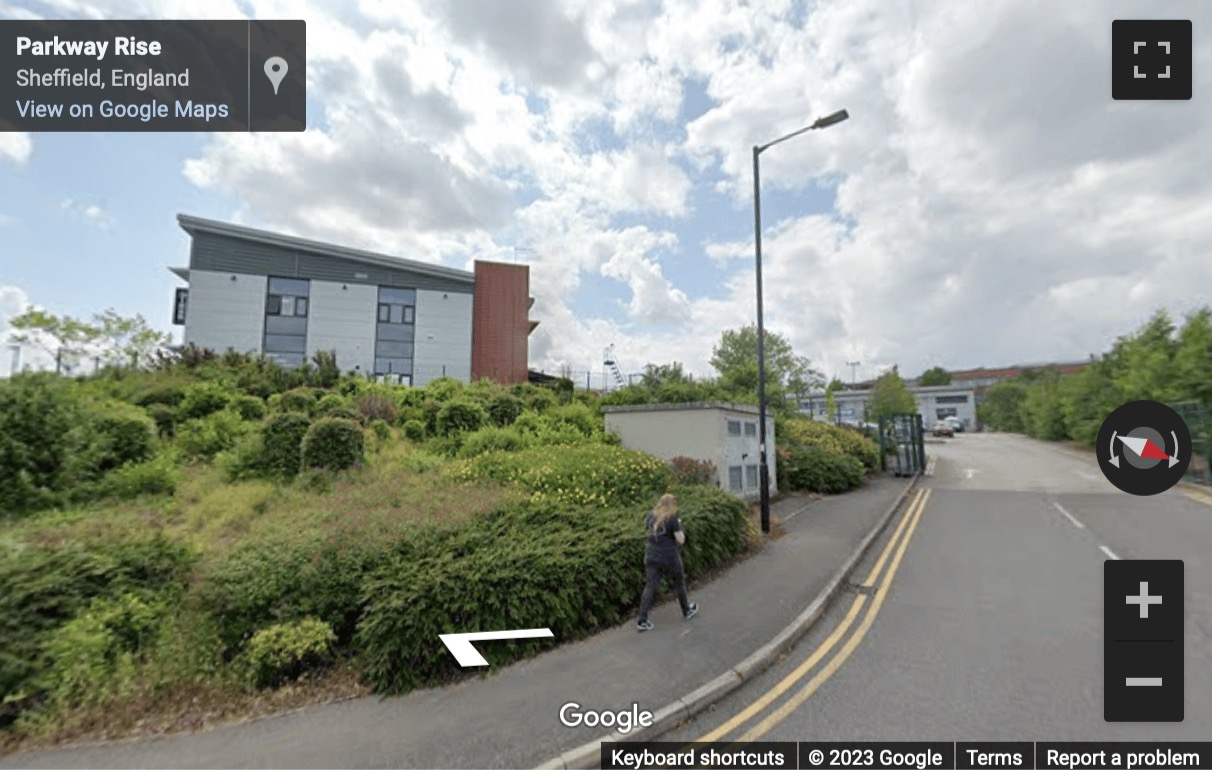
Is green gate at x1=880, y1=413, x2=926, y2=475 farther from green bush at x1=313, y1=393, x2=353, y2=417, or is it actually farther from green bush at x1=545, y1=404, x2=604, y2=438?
green bush at x1=313, y1=393, x2=353, y2=417

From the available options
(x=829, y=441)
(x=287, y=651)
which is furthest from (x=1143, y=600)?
(x=829, y=441)

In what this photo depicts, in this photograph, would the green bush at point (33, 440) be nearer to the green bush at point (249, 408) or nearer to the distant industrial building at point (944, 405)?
the green bush at point (249, 408)

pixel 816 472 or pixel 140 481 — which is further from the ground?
pixel 140 481

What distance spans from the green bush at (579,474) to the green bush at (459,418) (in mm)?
4653

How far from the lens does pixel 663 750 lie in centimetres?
367

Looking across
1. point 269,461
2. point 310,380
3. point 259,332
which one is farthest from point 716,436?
point 259,332

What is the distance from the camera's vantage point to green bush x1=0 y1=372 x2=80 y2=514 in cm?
762

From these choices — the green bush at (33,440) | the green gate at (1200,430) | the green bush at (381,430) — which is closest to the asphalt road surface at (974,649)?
the green gate at (1200,430)

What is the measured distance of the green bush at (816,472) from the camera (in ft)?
55.6

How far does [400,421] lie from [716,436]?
35.5 feet

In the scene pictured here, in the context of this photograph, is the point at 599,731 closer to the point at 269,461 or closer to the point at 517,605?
the point at 517,605

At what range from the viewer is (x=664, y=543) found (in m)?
5.85
